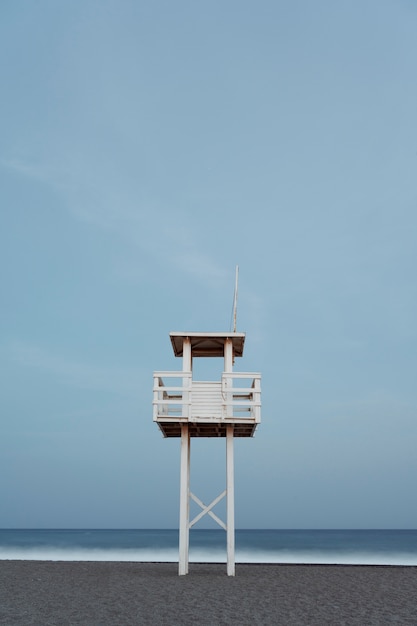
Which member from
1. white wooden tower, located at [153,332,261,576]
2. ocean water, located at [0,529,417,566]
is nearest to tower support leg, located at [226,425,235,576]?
white wooden tower, located at [153,332,261,576]

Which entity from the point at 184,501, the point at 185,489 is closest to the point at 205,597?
the point at 184,501

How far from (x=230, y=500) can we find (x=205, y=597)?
12.9ft

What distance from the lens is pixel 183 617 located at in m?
10.8

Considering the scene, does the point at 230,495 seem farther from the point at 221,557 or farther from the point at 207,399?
the point at 221,557

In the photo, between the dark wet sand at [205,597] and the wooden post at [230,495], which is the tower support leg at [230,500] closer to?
the wooden post at [230,495]

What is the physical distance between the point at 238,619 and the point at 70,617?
3052mm

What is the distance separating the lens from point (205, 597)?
12.9m

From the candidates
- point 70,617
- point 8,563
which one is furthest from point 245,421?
point 8,563

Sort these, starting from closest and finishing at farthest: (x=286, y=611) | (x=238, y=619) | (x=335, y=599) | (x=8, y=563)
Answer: (x=238, y=619) < (x=286, y=611) < (x=335, y=599) < (x=8, y=563)

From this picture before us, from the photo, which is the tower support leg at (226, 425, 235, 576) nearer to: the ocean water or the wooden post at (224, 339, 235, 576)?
the wooden post at (224, 339, 235, 576)

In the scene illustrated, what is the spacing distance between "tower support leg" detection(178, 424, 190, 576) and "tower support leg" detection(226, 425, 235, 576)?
1.17 metres

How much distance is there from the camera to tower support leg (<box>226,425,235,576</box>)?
16.7 meters

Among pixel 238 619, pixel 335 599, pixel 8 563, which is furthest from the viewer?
pixel 8 563

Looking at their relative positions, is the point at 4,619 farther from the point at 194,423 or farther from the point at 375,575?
the point at 375,575
